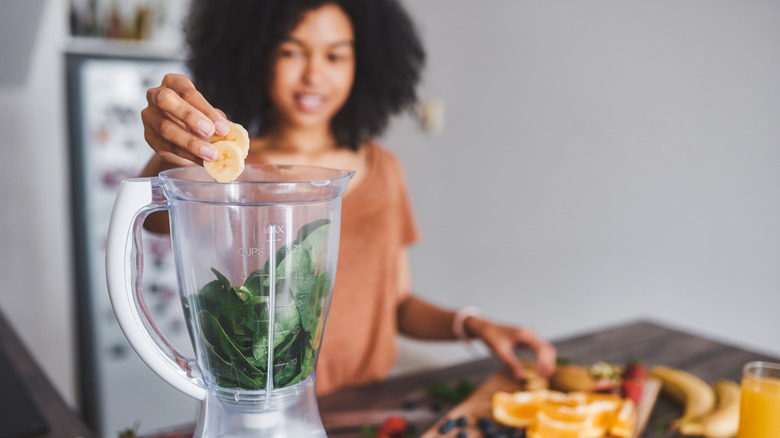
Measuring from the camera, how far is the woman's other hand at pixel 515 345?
1140mm

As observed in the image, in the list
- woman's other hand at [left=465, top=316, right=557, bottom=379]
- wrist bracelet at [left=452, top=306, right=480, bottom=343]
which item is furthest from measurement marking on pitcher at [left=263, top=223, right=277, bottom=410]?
wrist bracelet at [left=452, top=306, right=480, bottom=343]

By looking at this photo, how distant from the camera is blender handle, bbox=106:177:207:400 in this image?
18.8 inches

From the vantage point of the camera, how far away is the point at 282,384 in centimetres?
51

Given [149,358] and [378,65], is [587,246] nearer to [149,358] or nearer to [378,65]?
[378,65]

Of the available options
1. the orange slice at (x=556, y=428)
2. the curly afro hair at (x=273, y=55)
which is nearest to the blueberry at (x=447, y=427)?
the orange slice at (x=556, y=428)

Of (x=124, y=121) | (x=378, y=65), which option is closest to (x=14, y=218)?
(x=124, y=121)

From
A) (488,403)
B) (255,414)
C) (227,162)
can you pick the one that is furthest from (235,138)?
(488,403)

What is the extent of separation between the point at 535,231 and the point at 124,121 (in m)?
1.99

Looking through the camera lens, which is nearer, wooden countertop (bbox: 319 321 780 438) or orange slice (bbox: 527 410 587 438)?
orange slice (bbox: 527 410 587 438)

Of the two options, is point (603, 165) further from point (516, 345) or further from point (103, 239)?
point (103, 239)

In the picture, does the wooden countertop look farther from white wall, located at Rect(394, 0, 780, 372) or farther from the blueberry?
white wall, located at Rect(394, 0, 780, 372)

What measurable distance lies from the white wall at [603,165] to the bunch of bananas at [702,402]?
109 centimetres

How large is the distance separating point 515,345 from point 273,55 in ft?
2.48

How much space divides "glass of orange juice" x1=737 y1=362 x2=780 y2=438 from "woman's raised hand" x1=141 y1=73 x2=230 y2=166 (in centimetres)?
77
